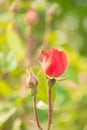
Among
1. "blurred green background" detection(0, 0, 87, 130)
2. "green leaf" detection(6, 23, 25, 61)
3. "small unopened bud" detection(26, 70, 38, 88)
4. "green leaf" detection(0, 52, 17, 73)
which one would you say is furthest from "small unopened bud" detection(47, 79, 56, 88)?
"green leaf" detection(6, 23, 25, 61)

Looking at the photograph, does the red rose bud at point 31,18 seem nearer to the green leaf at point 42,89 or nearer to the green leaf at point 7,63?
the green leaf at point 7,63

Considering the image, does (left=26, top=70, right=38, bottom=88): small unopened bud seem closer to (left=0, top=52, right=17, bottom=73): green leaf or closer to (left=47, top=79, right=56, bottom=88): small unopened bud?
(left=47, top=79, right=56, bottom=88): small unopened bud

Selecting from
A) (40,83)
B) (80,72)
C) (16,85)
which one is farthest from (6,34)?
→ (40,83)

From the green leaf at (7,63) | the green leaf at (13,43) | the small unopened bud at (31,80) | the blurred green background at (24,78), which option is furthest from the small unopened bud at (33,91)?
the green leaf at (13,43)

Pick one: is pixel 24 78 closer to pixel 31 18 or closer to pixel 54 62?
pixel 31 18

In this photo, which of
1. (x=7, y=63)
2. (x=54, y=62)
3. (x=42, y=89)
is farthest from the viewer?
(x=7, y=63)

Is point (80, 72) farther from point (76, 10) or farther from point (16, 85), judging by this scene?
point (76, 10)

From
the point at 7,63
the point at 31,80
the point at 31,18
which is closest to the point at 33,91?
the point at 31,80
